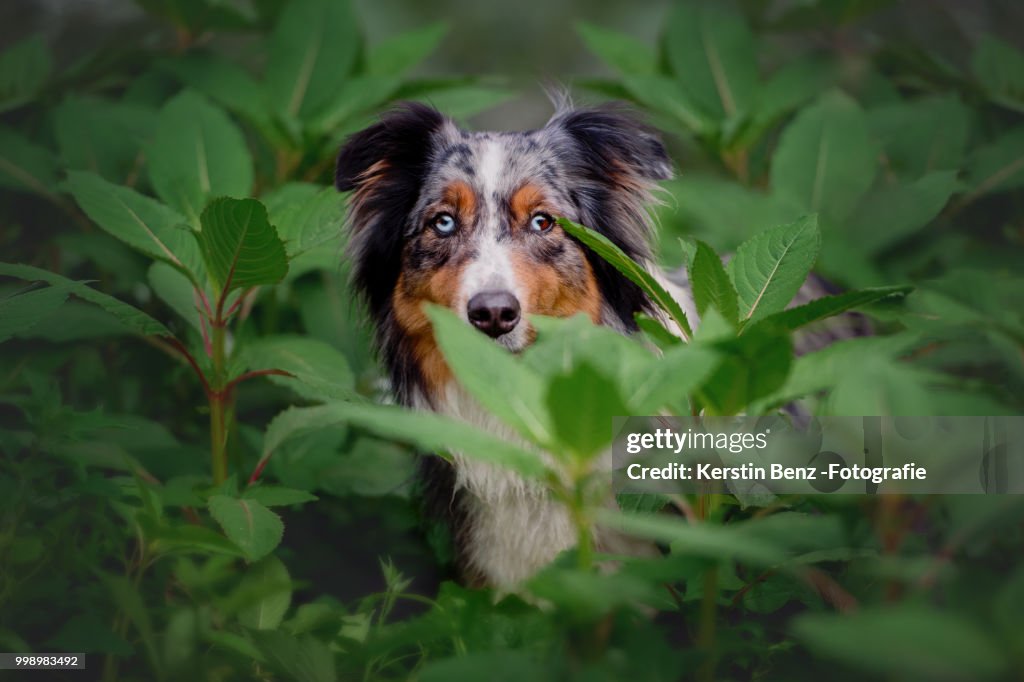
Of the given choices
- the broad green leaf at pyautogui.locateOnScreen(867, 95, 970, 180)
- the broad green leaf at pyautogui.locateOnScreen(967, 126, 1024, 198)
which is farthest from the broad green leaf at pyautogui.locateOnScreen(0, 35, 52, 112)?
the broad green leaf at pyautogui.locateOnScreen(967, 126, 1024, 198)

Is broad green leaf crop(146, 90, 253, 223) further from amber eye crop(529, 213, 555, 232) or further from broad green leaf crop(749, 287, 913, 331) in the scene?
broad green leaf crop(749, 287, 913, 331)

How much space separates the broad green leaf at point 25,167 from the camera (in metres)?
3.33

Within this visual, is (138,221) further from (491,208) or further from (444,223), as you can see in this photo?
(491,208)

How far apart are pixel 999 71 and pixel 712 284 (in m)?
2.56

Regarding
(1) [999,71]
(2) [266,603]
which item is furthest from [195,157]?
(1) [999,71]

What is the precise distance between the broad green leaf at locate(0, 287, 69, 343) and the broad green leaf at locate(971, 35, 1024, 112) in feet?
10.9

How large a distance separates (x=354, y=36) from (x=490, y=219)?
1.45 m

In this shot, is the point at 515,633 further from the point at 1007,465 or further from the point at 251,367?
the point at 251,367

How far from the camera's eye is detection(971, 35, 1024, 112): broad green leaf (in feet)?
12.1

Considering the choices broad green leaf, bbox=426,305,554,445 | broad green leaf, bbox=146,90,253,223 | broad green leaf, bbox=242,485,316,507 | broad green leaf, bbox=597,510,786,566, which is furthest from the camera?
broad green leaf, bbox=146,90,253,223

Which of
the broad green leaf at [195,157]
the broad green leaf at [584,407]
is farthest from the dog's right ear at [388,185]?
the broad green leaf at [584,407]

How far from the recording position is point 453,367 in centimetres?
147

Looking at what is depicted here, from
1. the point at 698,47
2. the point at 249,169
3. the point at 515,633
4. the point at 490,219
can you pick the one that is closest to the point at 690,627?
the point at 515,633

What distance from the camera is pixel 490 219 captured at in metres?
2.83
